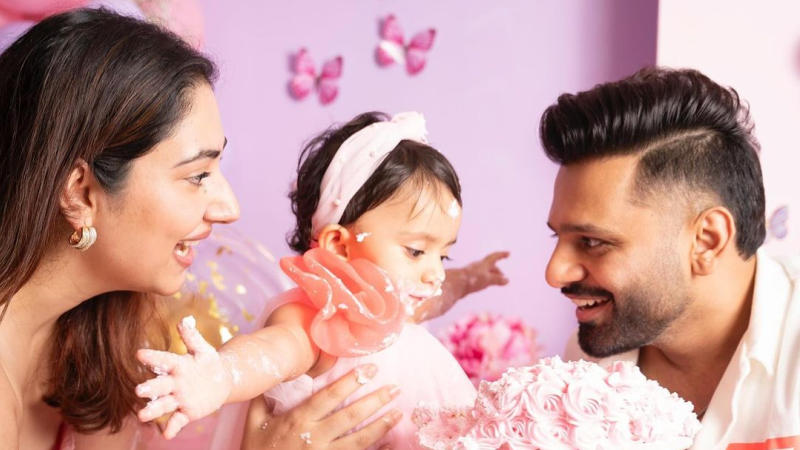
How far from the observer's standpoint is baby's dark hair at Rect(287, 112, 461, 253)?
2566 mm

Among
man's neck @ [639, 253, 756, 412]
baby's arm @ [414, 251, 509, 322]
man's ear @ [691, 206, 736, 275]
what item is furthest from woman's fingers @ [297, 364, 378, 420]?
baby's arm @ [414, 251, 509, 322]

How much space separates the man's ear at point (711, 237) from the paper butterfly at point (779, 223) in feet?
4.99

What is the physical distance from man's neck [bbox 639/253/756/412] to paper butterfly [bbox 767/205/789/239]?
1424mm

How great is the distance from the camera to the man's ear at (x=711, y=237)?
8.54ft

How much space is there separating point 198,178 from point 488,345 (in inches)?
67.7

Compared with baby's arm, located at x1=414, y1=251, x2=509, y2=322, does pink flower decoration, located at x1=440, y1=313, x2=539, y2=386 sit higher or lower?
lower

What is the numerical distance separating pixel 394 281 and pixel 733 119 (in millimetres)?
1092

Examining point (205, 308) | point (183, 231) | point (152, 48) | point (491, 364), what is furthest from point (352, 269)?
point (491, 364)

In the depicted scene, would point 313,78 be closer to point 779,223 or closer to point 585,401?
point 779,223

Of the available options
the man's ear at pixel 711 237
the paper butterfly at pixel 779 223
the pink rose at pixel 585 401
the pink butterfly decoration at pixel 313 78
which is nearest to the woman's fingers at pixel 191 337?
the pink rose at pixel 585 401

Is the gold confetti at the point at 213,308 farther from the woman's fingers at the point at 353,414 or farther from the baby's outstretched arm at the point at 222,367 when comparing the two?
the woman's fingers at the point at 353,414

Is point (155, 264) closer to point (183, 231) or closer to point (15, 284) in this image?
point (183, 231)

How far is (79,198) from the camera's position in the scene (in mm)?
2240

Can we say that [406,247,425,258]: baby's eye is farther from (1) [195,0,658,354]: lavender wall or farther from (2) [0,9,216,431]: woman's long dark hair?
(1) [195,0,658,354]: lavender wall
